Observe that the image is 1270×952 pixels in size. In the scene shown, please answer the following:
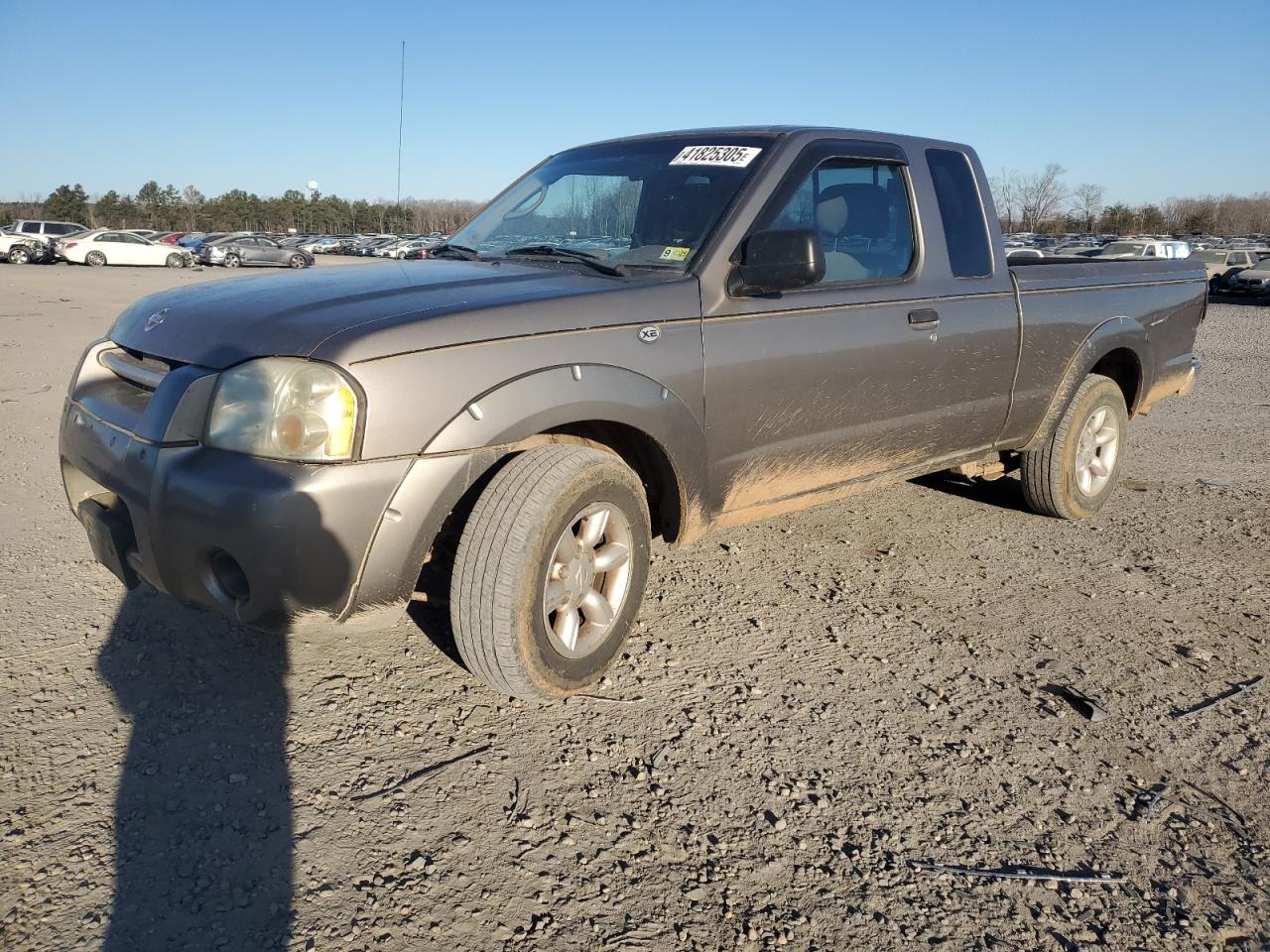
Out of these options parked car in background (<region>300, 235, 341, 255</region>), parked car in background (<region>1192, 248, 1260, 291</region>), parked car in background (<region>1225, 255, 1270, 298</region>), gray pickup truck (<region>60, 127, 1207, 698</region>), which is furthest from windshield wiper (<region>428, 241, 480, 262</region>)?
parked car in background (<region>300, 235, 341, 255</region>)

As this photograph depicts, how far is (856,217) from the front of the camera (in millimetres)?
3914

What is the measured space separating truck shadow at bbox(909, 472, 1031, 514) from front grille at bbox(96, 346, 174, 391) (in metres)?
3.88

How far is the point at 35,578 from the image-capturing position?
12.5ft

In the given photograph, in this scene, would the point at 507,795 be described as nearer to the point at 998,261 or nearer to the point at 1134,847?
the point at 1134,847

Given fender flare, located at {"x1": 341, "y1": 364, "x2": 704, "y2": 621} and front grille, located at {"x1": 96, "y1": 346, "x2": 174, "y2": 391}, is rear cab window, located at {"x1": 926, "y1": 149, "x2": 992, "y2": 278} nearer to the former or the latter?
fender flare, located at {"x1": 341, "y1": 364, "x2": 704, "y2": 621}

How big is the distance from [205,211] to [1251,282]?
282 ft

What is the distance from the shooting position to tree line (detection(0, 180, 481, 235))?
80.2m

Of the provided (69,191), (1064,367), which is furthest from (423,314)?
(69,191)

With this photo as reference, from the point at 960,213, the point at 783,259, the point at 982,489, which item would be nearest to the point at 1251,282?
the point at 982,489

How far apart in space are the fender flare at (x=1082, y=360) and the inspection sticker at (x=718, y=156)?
2.12 m

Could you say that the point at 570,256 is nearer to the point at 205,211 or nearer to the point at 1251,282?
the point at 1251,282

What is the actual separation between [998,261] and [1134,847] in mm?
2778

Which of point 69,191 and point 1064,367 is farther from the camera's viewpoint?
point 69,191

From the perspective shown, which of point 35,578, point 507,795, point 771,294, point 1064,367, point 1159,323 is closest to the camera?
point 507,795
